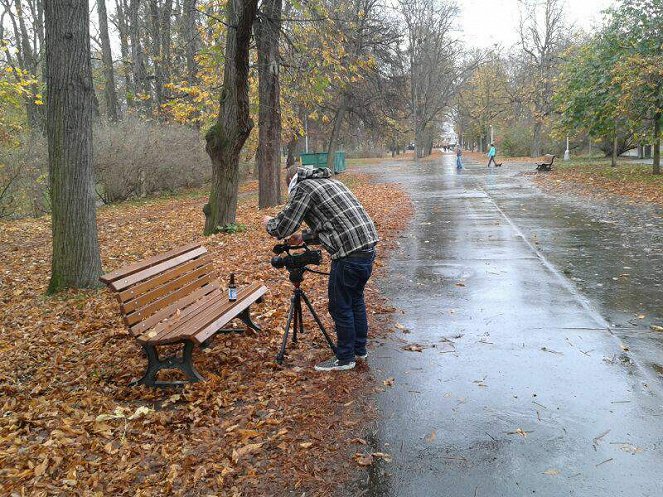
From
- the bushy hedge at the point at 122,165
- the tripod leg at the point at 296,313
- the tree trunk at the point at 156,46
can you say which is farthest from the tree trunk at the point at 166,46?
the tripod leg at the point at 296,313

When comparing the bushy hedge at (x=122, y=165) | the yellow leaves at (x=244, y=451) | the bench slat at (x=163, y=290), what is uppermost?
the bushy hedge at (x=122, y=165)

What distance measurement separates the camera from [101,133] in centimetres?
1828

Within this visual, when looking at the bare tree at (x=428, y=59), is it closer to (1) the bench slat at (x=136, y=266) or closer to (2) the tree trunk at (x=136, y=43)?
(2) the tree trunk at (x=136, y=43)

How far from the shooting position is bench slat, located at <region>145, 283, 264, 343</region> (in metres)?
4.25

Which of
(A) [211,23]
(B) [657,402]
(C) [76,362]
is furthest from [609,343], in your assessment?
(A) [211,23]

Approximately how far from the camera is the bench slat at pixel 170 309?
4400mm

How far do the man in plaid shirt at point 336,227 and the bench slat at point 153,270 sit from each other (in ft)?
3.73

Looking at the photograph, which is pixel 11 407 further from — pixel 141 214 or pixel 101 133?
pixel 101 133

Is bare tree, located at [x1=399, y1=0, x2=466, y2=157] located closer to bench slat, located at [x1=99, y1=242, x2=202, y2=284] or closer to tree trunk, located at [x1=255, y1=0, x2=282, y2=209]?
tree trunk, located at [x1=255, y1=0, x2=282, y2=209]

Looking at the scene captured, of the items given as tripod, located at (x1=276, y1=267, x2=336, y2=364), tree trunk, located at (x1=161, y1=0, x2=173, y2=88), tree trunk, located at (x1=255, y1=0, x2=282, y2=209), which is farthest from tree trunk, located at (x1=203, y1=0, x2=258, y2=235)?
tree trunk, located at (x1=161, y1=0, x2=173, y2=88)

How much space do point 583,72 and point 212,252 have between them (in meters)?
20.4

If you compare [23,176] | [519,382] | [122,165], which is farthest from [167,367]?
[122,165]

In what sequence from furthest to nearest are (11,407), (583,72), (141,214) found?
(583,72), (141,214), (11,407)

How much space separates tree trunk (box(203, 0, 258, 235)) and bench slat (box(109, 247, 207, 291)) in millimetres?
5190
